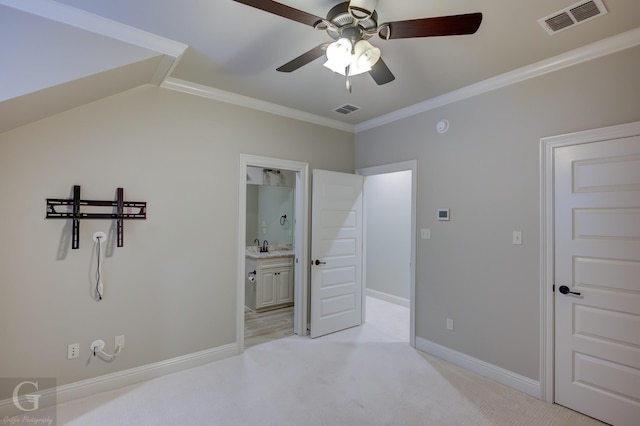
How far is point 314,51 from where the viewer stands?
1874 millimetres

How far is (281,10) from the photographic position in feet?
4.98

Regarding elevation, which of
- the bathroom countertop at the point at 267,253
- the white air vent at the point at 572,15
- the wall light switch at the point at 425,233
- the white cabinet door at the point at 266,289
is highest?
the white air vent at the point at 572,15

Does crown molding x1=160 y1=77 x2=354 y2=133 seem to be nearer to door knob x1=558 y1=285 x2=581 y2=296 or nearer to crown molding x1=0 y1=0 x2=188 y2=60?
crown molding x1=0 y1=0 x2=188 y2=60

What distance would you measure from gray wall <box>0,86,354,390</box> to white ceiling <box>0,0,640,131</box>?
298mm

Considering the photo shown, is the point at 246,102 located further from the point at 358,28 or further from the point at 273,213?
the point at 273,213

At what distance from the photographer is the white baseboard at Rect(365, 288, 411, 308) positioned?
5104mm

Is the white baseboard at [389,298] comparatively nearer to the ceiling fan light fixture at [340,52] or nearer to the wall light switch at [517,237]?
the wall light switch at [517,237]

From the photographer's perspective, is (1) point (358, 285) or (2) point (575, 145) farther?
(1) point (358, 285)

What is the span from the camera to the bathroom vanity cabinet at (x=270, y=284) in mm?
4652

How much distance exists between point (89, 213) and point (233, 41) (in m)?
1.81

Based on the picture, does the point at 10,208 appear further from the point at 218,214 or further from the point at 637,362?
the point at 637,362

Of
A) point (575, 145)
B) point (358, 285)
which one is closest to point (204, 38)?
point (575, 145)

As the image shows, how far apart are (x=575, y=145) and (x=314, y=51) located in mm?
2168

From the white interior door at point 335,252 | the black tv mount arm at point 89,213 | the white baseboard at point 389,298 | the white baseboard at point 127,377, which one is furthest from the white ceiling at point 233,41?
the white baseboard at point 389,298
